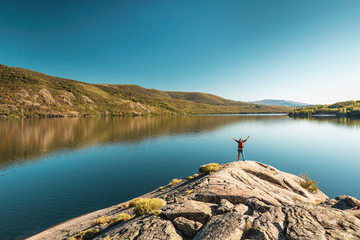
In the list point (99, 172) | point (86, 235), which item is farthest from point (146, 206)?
point (99, 172)

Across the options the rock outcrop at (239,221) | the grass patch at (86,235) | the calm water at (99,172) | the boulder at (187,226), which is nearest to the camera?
the rock outcrop at (239,221)

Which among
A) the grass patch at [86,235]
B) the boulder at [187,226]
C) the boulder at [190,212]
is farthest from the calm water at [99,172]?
the boulder at [187,226]

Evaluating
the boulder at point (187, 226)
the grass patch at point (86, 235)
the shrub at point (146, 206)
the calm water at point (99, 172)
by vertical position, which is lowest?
the calm water at point (99, 172)

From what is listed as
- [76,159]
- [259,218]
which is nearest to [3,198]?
[76,159]

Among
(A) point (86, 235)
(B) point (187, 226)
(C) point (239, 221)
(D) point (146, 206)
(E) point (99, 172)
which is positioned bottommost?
(E) point (99, 172)

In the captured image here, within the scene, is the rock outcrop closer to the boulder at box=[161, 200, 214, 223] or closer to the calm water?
the boulder at box=[161, 200, 214, 223]

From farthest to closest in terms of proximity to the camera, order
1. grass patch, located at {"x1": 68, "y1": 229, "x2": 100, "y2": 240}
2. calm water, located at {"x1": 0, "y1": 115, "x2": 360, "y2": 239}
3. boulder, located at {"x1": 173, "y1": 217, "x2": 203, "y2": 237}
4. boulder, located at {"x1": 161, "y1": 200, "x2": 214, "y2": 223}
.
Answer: calm water, located at {"x1": 0, "y1": 115, "x2": 360, "y2": 239} → grass patch, located at {"x1": 68, "y1": 229, "x2": 100, "y2": 240} → boulder, located at {"x1": 161, "y1": 200, "x2": 214, "y2": 223} → boulder, located at {"x1": 173, "y1": 217, "x2": 203, "y2": 237}

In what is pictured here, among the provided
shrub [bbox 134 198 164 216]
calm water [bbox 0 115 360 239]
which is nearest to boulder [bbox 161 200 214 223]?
shrub [bbox 134 198 164 216]

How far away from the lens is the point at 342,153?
43.4 meters

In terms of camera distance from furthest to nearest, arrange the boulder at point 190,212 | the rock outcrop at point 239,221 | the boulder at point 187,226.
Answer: the boulder at point 190,212, the boulder at point 187,226, the rock outcrop at point 239,221

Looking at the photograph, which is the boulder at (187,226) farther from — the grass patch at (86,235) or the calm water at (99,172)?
the calm water at (99,172)

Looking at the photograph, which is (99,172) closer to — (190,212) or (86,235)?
(86,235)

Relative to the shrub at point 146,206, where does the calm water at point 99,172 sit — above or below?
below

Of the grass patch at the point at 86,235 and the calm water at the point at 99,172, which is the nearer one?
the grass patch at the point at 86,235
